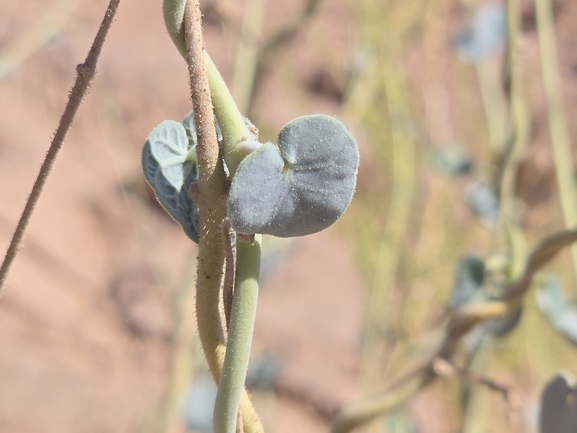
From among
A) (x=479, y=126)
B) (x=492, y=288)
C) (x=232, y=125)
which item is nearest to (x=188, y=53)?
(x=232, y=125)

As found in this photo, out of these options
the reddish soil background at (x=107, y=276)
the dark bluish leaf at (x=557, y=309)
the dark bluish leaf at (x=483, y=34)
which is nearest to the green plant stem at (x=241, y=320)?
the dark bluish leaf at (x=557, y=309)

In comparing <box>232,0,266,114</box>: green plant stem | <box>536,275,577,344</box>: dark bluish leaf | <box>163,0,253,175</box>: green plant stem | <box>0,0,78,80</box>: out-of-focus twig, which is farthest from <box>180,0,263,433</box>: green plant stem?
<box>0,0,78,80</box>: out-of-focus twig

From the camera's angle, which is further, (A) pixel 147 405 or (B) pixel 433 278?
(B) pixel 433 278

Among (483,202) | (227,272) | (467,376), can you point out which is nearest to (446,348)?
(467,376)

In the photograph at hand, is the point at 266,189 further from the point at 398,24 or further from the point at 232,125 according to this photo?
the point at 398,24

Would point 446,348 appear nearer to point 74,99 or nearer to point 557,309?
point 557,309

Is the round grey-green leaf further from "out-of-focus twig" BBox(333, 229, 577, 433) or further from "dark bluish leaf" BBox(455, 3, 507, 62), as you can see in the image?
"dark bluish leaf" BBox(455, 3, 507, 62)
